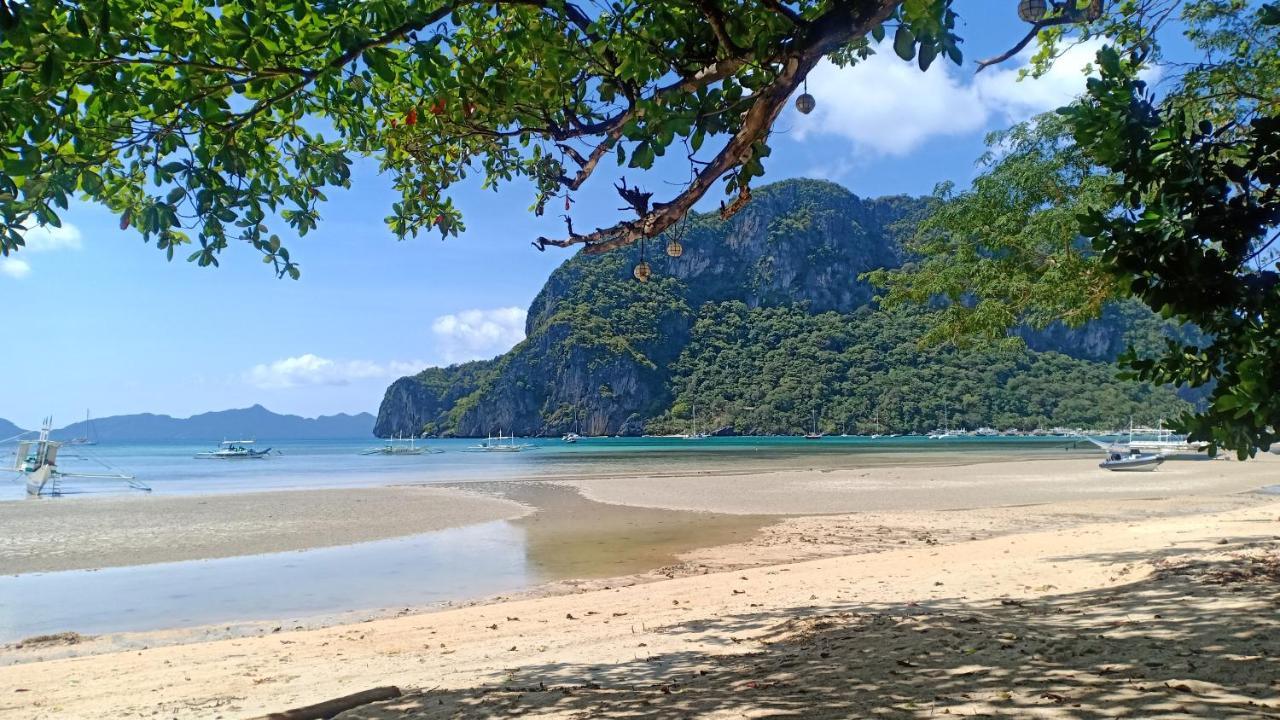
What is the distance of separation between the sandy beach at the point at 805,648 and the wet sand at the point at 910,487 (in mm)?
10592

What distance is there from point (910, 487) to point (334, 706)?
27188mm

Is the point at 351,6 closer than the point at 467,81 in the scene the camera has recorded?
Yes

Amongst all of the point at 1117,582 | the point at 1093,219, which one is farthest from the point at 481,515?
the point at 1093,219

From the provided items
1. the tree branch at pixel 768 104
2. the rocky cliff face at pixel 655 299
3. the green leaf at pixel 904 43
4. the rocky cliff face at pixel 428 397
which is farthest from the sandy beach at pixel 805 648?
the rocky cliff face at pixel 428 397

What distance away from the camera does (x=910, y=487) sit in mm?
28453

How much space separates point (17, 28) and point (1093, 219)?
417 centimetres

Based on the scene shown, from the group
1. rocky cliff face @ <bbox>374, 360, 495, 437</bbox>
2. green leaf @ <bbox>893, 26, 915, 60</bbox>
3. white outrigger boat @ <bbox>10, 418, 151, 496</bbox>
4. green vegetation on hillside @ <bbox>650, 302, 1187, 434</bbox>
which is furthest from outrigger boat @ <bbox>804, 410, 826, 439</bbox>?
green leaf @ <bbox>893, 26, 915, 60</bbox>

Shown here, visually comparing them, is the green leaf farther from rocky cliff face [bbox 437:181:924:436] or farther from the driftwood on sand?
rocky cliff face [bbox 437:181:924:436]

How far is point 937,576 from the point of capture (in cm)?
849

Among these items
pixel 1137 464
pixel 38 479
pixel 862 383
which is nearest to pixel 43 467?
pixel 38 479

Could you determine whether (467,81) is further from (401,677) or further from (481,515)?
(481,515)

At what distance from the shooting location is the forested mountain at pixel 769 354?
11575 centimetres

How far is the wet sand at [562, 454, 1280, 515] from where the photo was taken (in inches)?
901

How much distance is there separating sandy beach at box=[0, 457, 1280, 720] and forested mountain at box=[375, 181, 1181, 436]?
102017 mm
